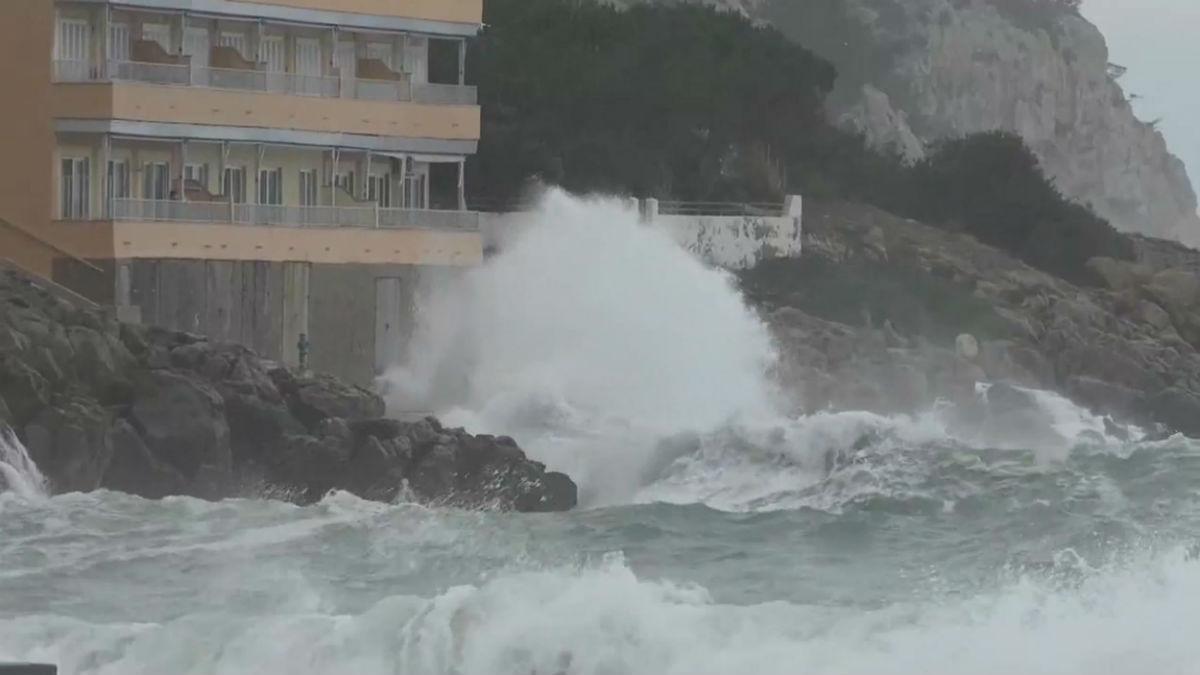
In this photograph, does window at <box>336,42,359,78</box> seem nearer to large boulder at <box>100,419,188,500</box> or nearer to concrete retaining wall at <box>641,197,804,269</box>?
concrete retaining wall at <box>641,197,804,269</box>

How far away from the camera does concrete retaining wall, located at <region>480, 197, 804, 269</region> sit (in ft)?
169

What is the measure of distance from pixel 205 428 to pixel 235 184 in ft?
27.6

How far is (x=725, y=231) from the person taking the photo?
5672 centimetres

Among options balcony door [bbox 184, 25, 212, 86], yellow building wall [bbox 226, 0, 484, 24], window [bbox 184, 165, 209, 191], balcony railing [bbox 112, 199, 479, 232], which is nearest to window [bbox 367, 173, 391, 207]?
balcony railing [bbox 112, 199, 479, 232]

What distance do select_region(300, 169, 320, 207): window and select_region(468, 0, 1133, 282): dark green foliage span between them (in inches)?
256

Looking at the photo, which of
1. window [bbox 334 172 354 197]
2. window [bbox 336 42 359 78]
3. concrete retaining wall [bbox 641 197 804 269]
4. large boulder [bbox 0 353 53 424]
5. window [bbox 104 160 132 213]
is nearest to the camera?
large boulder [bbox 0 353 53 424]

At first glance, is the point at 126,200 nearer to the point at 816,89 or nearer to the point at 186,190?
the point at 186,190

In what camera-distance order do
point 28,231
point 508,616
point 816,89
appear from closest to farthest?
point 508,616
point 28,231
point 816,89

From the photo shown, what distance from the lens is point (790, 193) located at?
64062 millimetres

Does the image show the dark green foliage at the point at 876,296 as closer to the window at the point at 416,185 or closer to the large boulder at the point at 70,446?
the window at the point at 416,185

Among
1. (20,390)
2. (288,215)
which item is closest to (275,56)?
(288,215)

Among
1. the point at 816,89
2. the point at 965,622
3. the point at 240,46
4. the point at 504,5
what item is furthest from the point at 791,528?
the point at 816,89

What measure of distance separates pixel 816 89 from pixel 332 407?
30.3 metres

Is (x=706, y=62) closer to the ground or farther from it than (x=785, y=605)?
Answer: farther from it
